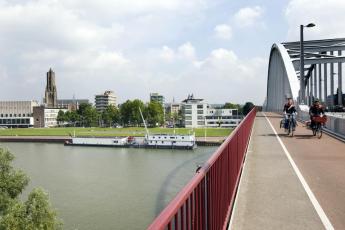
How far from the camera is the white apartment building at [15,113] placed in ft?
500

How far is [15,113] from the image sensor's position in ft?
505

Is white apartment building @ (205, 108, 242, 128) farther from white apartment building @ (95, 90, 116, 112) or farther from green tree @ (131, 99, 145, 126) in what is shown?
white apartment building @ (95, 90, 116, 112)

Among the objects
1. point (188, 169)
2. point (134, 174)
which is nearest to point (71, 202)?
point (134, 174)

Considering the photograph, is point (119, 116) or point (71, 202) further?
point (119, 116)

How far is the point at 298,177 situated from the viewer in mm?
7922

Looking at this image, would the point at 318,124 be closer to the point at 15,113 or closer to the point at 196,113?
the point at 196,113

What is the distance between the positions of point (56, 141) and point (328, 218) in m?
87.4

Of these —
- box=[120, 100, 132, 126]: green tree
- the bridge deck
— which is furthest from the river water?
box=[120, 100, 132, 126]: green tree

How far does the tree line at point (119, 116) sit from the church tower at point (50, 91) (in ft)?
76.8

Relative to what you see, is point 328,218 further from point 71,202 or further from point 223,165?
point 71,202

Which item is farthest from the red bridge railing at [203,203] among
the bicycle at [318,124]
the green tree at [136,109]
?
the green tree at [136,109]

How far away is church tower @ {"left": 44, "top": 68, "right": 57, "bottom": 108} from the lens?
17362 centimetres

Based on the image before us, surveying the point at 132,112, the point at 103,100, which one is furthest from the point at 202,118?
the point at 103,100

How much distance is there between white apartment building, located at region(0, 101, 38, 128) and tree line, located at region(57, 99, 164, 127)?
44.0ft
